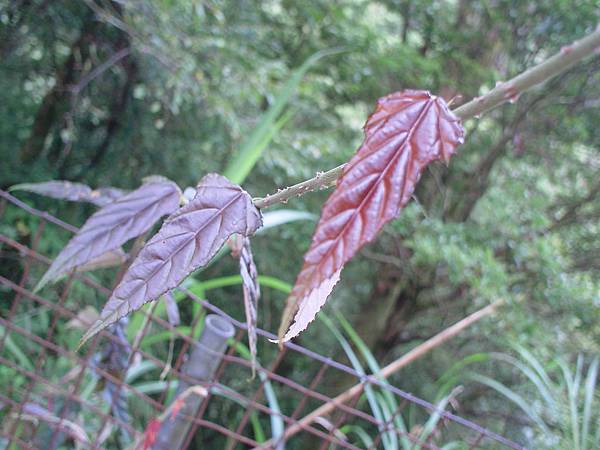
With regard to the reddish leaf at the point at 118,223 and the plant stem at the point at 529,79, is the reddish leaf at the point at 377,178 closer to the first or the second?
the plant stem at the point at 529,79

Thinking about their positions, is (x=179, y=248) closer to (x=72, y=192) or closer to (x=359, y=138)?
(x=72, y=192)

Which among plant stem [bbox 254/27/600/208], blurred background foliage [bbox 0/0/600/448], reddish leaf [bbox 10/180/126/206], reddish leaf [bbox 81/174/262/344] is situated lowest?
reddish leaf [bbox 81/174/262/344]

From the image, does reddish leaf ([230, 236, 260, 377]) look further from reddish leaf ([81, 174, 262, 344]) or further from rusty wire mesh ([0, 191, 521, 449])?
rusty wire mesh ([0, 191, 521, 449])

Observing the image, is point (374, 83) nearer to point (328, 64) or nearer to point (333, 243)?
point (328, 64)

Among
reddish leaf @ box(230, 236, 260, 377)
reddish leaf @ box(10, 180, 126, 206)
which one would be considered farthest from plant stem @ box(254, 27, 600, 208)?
reddish leaf @ box(10, 180, 126, 206)

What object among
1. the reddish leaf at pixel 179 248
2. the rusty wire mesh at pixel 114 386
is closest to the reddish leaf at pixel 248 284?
the reddish leaf at pixel 179 248

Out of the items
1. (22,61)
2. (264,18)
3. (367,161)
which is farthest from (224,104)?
(367,161)
